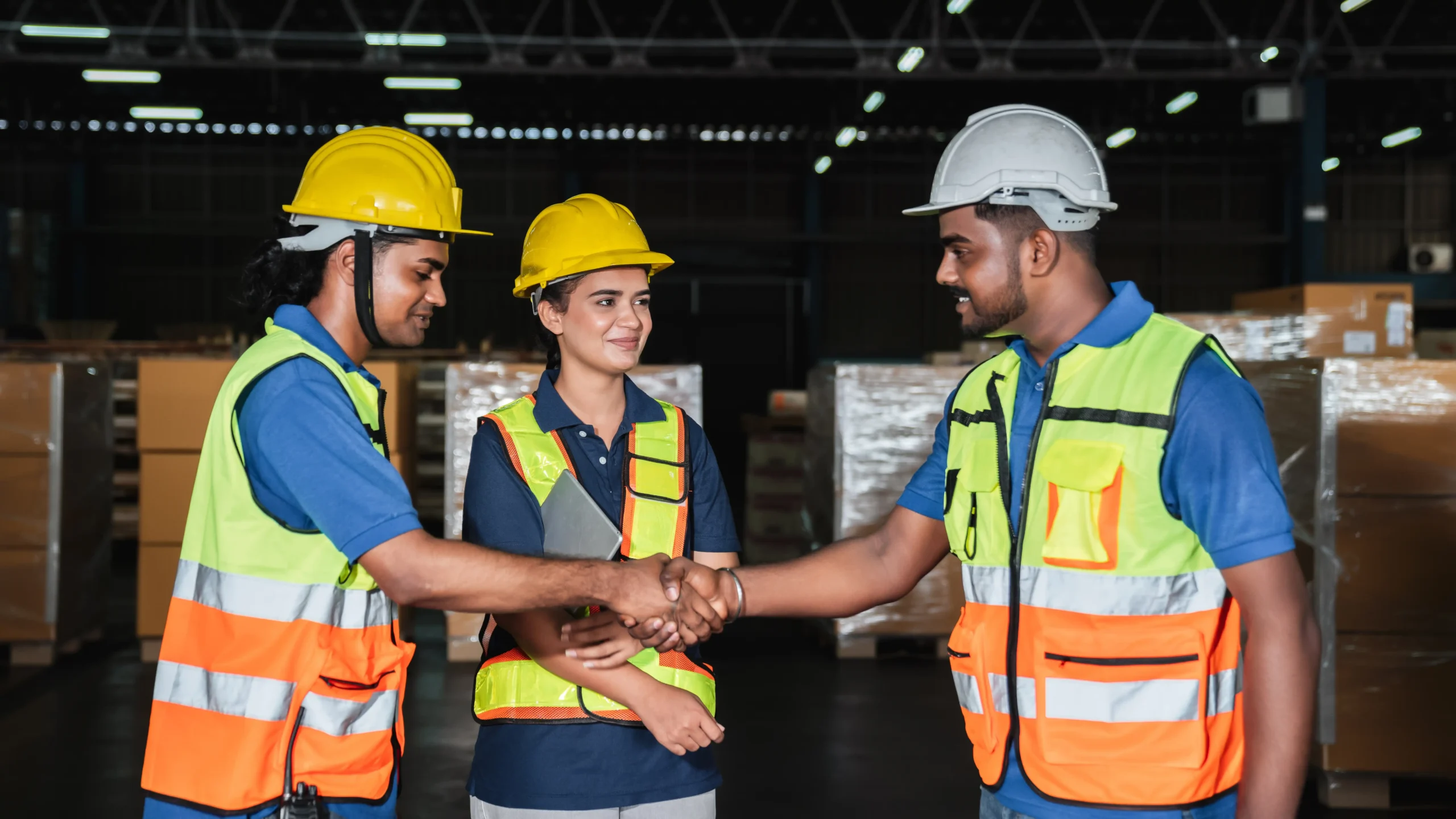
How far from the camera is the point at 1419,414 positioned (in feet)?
14.2

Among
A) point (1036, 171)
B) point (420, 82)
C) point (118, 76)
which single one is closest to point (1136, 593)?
point (1036, 171)

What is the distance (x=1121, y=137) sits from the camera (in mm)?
19516

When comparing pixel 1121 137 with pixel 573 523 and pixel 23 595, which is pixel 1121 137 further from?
pixel 573 523

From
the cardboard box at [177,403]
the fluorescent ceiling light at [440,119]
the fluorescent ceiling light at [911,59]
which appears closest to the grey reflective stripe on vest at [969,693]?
the cardboard box at [177,403]

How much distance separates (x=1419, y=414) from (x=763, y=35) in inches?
582

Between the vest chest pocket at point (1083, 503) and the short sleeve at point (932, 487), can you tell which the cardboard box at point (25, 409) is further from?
the vest chest pocket at point (1083, 503)

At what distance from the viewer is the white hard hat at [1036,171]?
1893 mm

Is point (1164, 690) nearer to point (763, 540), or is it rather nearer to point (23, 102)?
point (763, 540)

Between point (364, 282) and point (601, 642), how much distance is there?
32.1 inches

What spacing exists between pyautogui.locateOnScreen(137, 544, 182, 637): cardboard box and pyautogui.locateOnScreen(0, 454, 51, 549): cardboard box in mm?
566

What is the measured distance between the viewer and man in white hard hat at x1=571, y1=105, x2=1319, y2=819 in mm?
1606

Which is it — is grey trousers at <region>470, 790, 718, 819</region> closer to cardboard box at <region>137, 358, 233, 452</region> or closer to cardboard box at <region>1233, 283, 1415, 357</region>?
cardboard box at <region>137, 358, 233, 452</region>

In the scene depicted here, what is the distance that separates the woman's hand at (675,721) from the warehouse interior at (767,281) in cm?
122

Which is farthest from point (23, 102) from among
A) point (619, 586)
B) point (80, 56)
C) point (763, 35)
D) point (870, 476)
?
point (619, 586)
